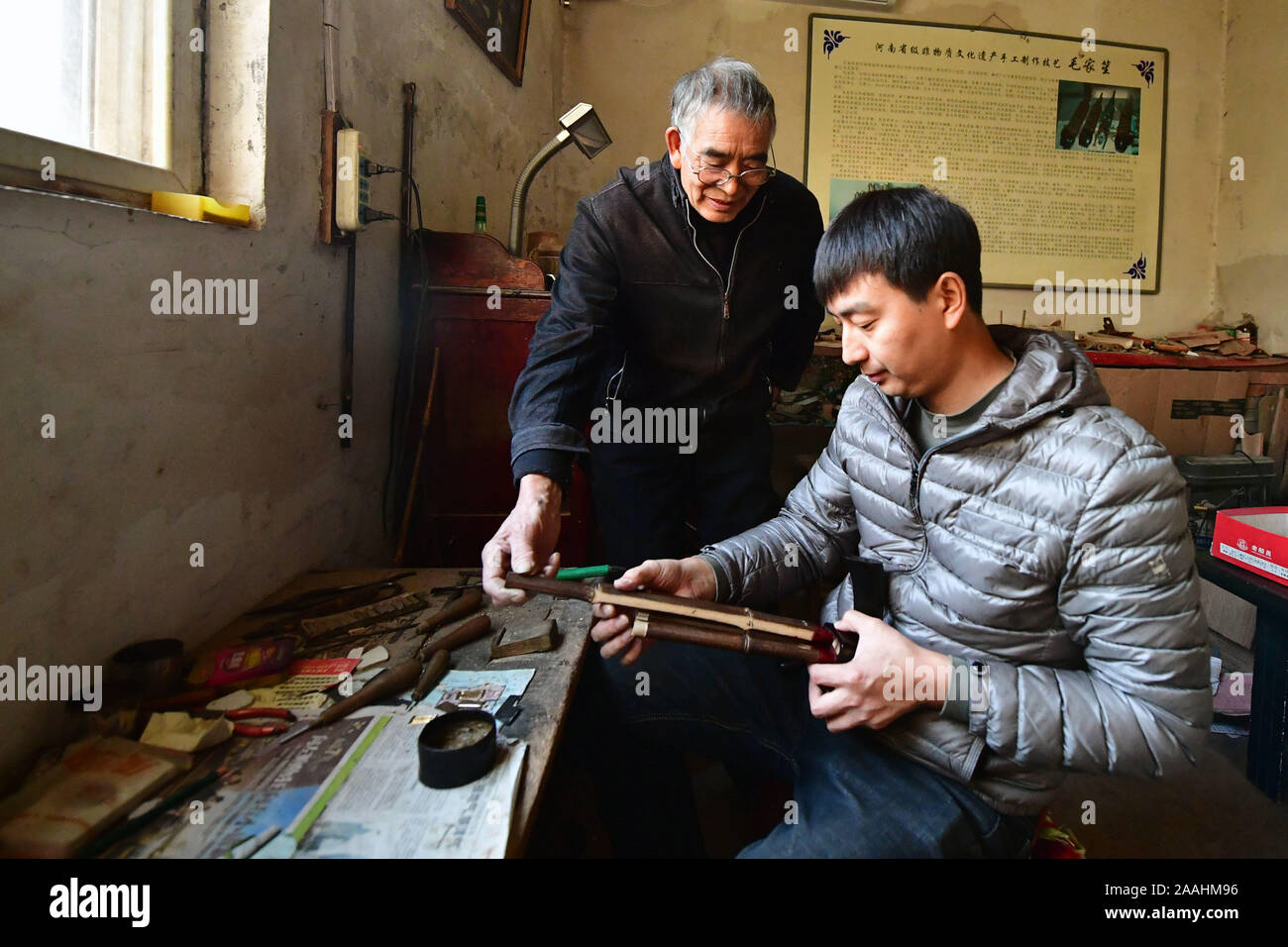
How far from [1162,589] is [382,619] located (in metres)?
1.31

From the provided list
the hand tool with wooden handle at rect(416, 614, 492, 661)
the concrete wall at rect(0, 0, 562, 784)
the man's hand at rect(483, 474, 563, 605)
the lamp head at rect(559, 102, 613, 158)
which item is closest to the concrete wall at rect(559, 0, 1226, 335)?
the lamp head at rect(559, 102, 613, 158)

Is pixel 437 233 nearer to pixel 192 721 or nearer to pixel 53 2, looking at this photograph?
pixel 53 2

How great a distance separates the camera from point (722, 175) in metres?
1.62

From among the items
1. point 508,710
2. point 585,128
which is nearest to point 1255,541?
point 508,710

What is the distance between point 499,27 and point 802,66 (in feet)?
6.14

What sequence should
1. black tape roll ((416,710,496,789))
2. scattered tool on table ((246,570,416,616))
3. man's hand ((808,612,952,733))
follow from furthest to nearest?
scattered tool on table ((246,570,416,616))
man's hand ((808,612,952,733))
black tape roll ((416,710,496,789))

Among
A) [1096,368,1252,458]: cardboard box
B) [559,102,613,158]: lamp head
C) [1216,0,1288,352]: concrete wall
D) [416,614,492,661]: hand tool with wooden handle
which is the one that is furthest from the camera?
[1216,0,1288,352]: concrete wall

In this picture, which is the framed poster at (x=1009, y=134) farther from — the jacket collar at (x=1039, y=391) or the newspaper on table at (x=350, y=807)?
the newspaper on table at (x=350, y=807)

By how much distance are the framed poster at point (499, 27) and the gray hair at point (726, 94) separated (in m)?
1.28

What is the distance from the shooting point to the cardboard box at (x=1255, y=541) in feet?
6.67

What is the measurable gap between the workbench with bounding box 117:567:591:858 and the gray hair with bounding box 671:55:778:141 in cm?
109

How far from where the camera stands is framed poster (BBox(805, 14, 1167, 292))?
158 inches

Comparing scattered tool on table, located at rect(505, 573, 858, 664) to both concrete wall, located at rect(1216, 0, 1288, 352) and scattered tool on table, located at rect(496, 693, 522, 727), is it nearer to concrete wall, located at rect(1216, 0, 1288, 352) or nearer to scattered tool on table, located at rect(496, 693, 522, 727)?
A: scattered tool on table, located at rect(496, 693, 522, 727)
